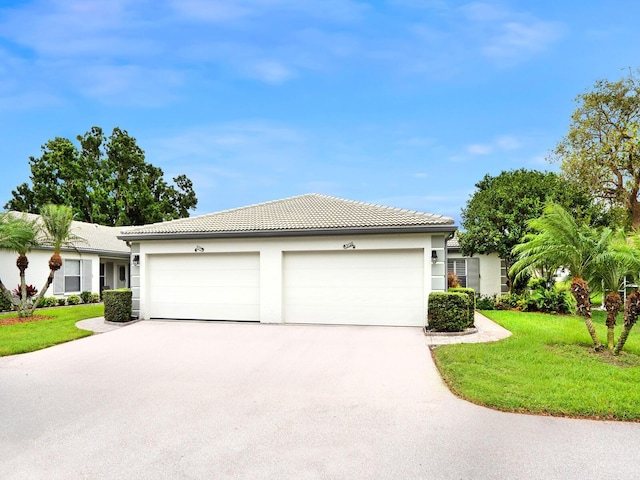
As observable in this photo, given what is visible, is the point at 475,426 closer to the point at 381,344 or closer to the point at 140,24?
the point at 381,344

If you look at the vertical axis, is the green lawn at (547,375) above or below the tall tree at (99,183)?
below

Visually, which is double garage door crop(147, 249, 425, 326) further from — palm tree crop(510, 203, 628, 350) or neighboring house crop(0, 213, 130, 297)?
neighboring house crop(0, 213, 130, 297)

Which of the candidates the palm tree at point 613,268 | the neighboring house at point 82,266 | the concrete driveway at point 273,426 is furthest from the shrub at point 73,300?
the palm tree at point 613,268

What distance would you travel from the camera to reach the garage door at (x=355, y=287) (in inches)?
447

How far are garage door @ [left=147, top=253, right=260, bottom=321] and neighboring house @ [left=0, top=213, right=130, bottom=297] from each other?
691cm

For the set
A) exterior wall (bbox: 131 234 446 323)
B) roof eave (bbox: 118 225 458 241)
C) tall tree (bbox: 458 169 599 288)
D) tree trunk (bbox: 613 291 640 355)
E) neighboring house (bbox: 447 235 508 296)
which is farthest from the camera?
neighboring house (bbox: 447 235 508 296)

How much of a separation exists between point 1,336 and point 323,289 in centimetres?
857

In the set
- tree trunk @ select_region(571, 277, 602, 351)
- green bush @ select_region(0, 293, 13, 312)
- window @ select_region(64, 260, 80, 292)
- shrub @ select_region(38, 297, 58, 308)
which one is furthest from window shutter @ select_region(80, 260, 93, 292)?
tree trunk @ select_region(571, 277, 602, 351)

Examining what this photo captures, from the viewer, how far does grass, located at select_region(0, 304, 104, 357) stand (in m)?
9.06

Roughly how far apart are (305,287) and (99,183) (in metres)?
34.4

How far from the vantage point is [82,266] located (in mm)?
19938

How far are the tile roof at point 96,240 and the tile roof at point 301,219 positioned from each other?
8.38 meters

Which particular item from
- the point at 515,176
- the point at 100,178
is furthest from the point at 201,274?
the point at 100,178

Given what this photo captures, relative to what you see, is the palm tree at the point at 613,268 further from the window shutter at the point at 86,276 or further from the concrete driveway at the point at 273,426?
the window shutter at the point at 86,276
